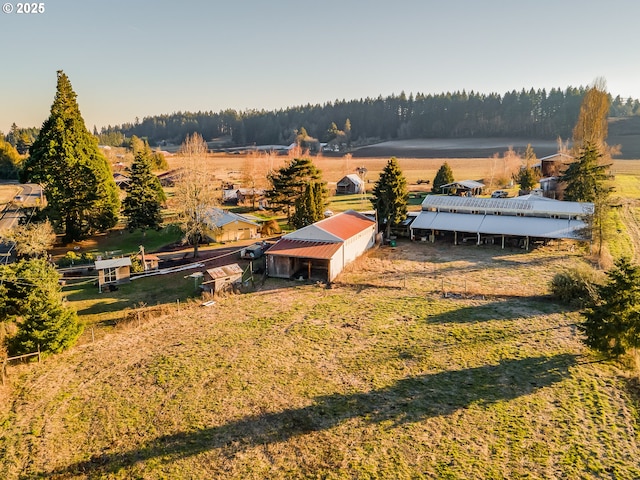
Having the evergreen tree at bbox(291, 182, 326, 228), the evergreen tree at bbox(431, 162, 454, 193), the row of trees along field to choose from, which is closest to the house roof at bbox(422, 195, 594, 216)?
the evergreen tree at bbox(291, 182, 326, 228)

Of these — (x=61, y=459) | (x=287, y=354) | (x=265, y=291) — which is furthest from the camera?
(x=265, y=291)

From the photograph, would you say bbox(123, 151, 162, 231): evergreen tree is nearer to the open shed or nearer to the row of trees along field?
the open shed

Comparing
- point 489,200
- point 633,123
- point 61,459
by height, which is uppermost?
point 633,123

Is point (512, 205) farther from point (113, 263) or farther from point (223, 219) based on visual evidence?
point (113, 263)

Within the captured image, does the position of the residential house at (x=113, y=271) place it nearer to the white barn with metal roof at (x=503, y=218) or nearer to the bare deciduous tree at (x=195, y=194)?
the bare deciduous tree at (x=195, y=194)

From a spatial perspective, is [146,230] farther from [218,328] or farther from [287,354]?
[287,354]

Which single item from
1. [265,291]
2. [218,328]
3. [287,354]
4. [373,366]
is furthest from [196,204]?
[373,366]
